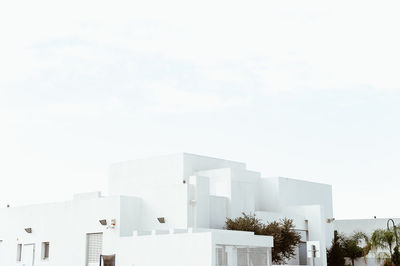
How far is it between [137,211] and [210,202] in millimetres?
4770

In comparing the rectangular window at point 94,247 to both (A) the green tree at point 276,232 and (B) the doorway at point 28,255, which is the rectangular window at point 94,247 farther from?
(A) the green tree at point 276,232

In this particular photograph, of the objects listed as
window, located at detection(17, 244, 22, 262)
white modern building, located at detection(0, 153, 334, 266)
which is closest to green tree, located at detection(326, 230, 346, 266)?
white modern building, located at detection(0, 153, 334, 266)

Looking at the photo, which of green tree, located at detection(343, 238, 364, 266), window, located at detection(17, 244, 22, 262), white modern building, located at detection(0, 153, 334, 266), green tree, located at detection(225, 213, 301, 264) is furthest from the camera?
green tree, located at detection(343, 238, 364, 266)

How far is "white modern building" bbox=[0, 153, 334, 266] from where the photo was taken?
102ft

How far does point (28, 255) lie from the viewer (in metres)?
41.2

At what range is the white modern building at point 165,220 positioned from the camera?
1219 inches

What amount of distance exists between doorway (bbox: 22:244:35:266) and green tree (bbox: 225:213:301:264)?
14068mm

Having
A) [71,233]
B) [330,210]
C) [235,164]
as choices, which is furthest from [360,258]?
[71,233]

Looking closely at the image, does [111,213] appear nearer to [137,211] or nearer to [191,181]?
[137,211]

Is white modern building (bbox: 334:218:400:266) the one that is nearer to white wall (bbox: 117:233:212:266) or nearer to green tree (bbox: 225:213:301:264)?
green tree (bbox: 225:213:301:264)

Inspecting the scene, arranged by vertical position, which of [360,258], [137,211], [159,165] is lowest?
[360,258]

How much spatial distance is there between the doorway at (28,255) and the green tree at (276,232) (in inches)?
554

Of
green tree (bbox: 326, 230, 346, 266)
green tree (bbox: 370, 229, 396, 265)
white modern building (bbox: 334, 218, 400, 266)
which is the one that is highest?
white modern building (bbox: 334, 218, 400, 266)

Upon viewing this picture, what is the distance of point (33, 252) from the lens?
40.8m
